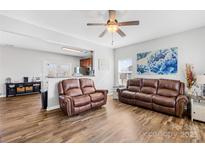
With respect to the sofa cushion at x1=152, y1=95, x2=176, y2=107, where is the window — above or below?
above

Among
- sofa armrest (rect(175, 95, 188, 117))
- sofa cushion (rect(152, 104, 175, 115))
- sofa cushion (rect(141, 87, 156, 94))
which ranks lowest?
sofa cushion (rect(152, 104, 175, 115))

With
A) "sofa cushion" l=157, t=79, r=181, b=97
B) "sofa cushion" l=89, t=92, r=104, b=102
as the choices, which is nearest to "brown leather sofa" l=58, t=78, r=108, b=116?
"sofa cushion" l=89, t=92, r=104, b=102

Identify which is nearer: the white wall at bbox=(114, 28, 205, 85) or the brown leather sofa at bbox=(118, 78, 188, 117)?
the brown leather sofa at bbox=(118, 78, 188, 117)

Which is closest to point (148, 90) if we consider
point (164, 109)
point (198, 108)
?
point (164, 109)

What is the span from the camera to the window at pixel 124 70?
5.45 metres

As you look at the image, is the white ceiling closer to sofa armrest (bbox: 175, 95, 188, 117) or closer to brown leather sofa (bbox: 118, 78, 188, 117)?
brown leather sofa (bbox: 118, 78, 188, 117)

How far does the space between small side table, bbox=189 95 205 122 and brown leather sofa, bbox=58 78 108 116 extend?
2.41 meters

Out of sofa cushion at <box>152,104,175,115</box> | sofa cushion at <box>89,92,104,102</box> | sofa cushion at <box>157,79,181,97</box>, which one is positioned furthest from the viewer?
sofa cushion at <box>89,92,104,102</box>

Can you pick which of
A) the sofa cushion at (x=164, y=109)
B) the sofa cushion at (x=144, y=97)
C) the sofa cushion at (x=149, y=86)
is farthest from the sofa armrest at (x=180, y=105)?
the sofa cushion at (x=149, y=86)

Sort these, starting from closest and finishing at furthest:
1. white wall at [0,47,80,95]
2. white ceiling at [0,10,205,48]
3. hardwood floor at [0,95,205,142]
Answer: hardwood floor at [0,95,205,142]
white ceiling at [0,10,205,48]
white wall at [0,47,80,95]

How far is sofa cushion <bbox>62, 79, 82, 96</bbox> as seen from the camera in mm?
3617
